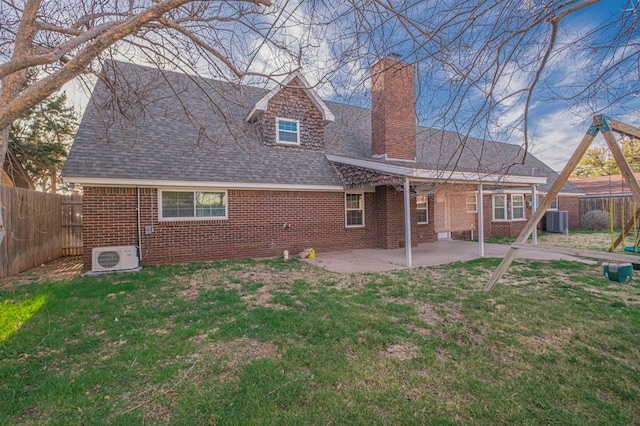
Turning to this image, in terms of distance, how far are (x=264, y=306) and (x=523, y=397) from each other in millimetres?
3581

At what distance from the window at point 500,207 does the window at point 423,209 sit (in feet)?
17.5

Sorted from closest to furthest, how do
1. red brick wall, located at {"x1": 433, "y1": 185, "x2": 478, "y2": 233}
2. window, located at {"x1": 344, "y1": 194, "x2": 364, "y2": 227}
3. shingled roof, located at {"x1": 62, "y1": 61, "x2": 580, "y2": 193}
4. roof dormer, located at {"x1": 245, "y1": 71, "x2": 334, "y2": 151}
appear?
shingled roof, located at {"x1": 62, "y1": 61, "x2": 580, "y2": 193} → red brick wall, located at {"x1": 433, "y1": 185, "x2": 478, "y2": 233} → roof dormer, located at {"x1": 245, "y1": 71, "x2": 334, "y2": 151} → window, located at {"x1": 344, "y1": 194, "x2": 364, "y2": 227}

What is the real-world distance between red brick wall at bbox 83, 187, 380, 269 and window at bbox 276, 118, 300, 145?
2416mm

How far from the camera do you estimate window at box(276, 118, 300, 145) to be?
38.4 ft

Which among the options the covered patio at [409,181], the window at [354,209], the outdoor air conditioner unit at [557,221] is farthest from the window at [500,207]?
the window at [354,209]

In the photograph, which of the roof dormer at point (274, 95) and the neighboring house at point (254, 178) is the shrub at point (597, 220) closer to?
the neighboring house at point (254, 178)

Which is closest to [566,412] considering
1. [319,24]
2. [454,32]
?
[454,32]

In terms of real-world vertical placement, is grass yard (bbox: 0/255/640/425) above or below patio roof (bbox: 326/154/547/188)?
below

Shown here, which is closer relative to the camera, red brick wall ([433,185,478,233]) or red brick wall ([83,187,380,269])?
red brick wall ([83,187,380,269])

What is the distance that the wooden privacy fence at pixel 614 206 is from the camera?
19.0 meters

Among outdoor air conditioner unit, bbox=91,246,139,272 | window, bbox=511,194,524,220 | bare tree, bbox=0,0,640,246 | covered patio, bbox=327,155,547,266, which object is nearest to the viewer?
bare tree, bbox=0,0,640,246

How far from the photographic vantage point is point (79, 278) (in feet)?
23.6

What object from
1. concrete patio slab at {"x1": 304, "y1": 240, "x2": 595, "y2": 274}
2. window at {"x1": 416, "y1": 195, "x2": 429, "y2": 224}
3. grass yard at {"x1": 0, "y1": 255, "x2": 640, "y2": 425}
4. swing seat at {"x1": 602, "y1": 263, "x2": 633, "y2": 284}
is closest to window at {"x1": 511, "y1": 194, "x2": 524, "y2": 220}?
concrete patio slab at {"x1": 304, "y1": 240, "x2": 595, "y2": 274}

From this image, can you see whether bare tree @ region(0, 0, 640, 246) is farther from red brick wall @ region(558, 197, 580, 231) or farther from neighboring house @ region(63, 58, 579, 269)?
red brick wall @ region(558, 197, 580, 231)
